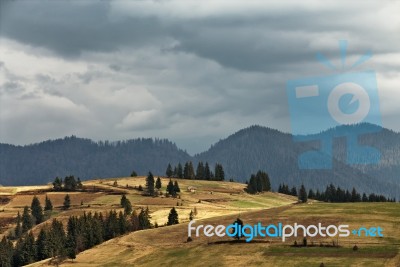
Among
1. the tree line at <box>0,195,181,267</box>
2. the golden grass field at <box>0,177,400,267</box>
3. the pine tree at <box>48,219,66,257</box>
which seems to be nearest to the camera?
the golden grass field at <box>0,177,400,267</box>

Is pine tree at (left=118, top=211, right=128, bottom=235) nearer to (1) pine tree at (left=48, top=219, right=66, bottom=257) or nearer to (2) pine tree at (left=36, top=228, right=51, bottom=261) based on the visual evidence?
(1) pine tree at (left=48, top=219, right=66, bottom=257)

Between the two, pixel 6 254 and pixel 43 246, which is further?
pixel 6 254

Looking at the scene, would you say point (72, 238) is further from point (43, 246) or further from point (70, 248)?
point (70, 248)

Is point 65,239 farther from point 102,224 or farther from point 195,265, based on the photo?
point 195,265

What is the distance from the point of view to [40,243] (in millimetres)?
191250

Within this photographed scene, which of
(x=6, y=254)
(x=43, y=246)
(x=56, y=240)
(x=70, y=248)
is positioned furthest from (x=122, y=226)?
(x=6, y=254)

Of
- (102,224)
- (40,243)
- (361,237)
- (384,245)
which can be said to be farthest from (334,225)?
(40,243)

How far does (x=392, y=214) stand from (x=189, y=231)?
44.7 m
